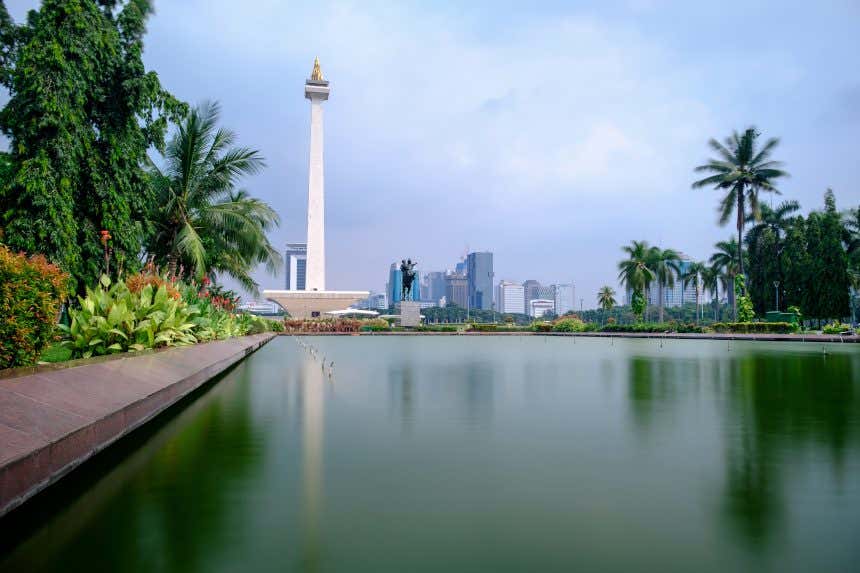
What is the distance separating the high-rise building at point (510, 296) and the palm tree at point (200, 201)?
562 feet

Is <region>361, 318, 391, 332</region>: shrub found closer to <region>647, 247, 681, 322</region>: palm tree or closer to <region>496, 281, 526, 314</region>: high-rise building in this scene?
<region>647, 247, 681, 322</region>: palm tree

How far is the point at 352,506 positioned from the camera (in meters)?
2.84

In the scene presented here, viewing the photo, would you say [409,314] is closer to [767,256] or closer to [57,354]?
[767,256]

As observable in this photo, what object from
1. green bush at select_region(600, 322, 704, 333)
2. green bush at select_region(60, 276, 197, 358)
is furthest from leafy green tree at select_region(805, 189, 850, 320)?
green bush at select_region(60, 276, 197, 358)

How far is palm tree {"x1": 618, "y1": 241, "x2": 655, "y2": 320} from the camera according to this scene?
46.7m

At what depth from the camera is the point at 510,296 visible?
190250 mm

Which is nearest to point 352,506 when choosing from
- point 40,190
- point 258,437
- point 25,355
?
point 258,437

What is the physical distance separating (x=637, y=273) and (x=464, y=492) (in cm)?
4686

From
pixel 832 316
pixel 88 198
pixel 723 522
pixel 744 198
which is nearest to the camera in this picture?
pixel 723 522

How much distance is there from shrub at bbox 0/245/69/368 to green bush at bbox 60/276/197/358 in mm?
1975

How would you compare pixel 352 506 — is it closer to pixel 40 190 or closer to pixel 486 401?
pixel 486 401

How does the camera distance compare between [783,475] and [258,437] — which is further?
[258,437]

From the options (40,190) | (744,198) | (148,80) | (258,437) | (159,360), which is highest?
(744,198)

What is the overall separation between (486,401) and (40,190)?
373 inches
